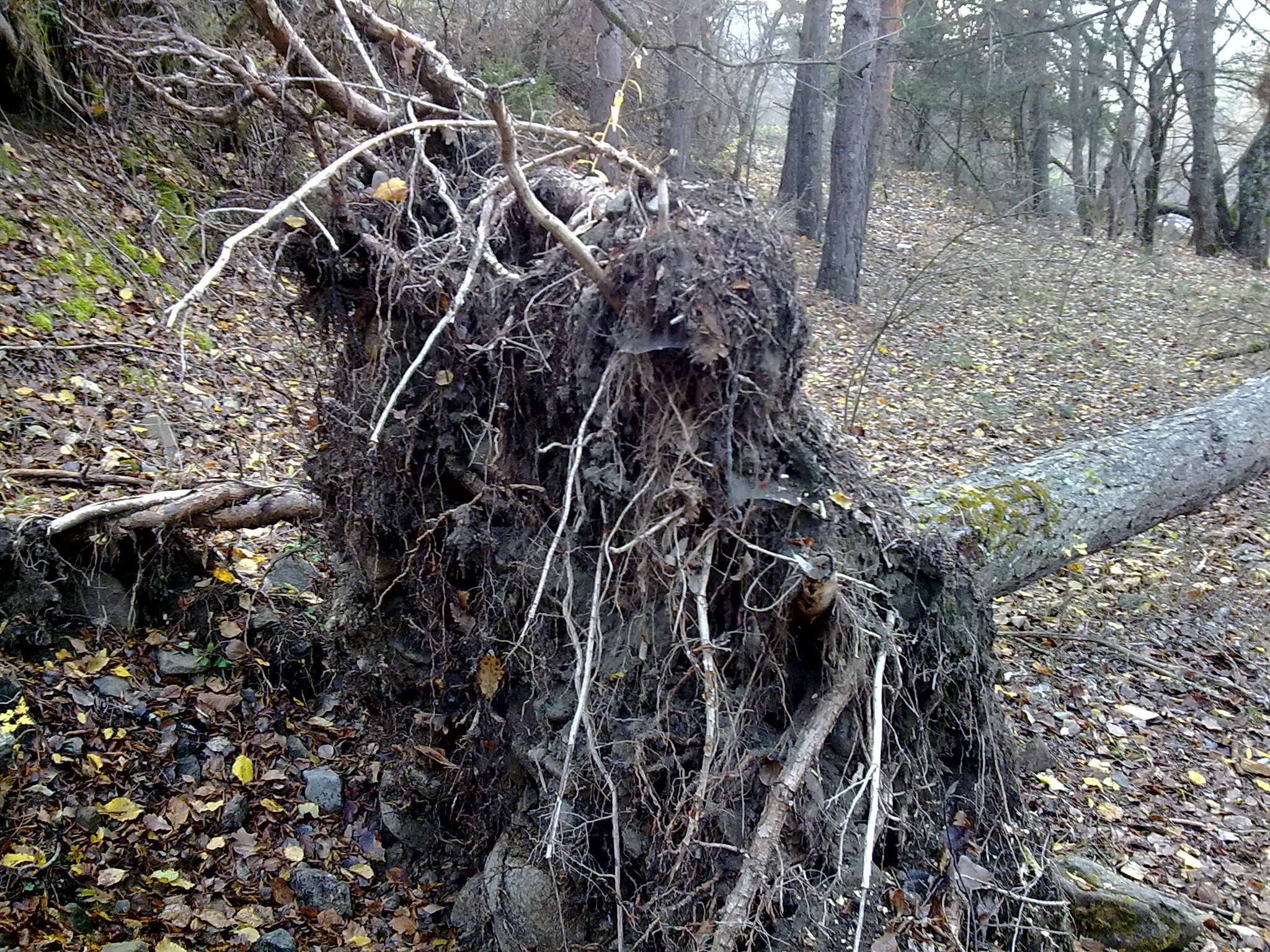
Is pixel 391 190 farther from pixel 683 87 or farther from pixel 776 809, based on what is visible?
pixel 683 87

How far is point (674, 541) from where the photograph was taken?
2863 millimetres

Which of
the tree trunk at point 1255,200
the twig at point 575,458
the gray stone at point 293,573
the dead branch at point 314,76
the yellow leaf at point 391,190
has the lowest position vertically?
the gray stone at point 293,573

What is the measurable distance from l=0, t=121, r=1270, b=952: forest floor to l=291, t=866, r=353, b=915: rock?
3 cm

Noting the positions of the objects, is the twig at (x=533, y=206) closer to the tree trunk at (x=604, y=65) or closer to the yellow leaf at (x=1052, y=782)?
the yellow leaf at (x=1052, y=782)

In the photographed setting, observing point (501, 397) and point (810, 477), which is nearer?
point (810, 477)

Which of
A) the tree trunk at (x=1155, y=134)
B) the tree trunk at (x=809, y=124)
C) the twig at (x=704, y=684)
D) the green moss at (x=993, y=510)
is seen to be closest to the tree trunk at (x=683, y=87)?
the tree trunk at (x=809, y=124)

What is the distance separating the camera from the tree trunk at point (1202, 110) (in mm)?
14359

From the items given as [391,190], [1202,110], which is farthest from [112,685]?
[1202,110]

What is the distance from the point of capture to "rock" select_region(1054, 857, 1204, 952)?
3.32 meters

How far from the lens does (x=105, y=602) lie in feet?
13.4

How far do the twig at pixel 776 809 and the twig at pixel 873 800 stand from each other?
100mm

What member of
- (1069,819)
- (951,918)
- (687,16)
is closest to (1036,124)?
(687,16)

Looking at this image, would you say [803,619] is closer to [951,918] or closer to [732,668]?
[732,668]

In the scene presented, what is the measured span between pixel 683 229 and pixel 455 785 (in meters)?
2.49
